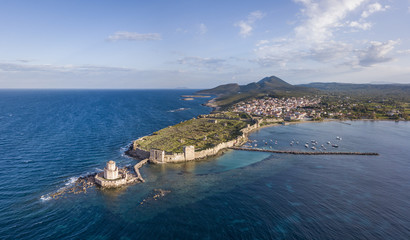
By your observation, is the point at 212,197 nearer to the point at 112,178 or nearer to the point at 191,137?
the point at 112,178

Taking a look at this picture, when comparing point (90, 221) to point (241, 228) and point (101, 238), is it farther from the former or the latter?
point (241, 228)

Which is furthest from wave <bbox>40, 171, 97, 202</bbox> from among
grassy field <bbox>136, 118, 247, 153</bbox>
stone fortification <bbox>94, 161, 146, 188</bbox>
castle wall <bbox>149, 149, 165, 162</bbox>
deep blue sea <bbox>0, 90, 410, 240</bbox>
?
grassy field <bbox>136, 118, 247, 153</bbox>

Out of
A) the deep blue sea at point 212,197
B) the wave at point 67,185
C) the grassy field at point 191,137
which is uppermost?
the grassy field at point 191,137

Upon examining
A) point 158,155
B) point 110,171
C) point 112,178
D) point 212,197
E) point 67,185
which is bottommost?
point 212,197

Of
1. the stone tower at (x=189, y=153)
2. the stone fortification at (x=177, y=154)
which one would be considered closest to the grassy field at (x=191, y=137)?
the stone fortification at (x=177, y=154)

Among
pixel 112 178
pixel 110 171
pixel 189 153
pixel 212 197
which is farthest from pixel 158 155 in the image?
pixel 212 197

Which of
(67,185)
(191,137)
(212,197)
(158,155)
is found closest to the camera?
(212,197)

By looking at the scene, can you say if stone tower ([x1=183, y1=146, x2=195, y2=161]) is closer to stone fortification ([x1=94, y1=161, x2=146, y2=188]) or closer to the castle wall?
the castle wall

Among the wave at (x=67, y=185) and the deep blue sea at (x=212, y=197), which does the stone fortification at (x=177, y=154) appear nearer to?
the deep blue sea at (x=212, y=197)

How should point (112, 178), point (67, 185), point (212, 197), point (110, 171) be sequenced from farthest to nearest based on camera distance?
→ point (112, 178) < point (110, 171) < point (67, 185) < point (212, 197)
